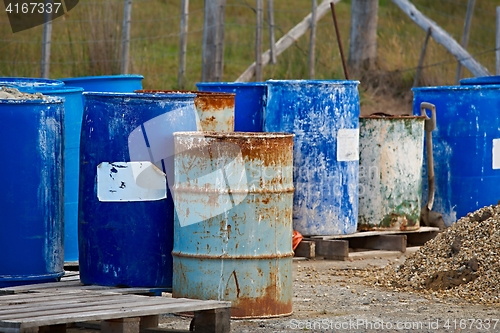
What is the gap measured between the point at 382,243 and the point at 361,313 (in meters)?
2.44

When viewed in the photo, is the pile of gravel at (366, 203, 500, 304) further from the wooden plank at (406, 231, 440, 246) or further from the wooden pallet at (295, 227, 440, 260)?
the wooden plank at (406, 231, 440, 246)

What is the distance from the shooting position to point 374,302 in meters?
5.52

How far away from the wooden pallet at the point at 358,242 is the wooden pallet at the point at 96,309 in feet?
7.90

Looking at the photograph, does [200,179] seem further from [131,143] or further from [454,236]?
[454,236]

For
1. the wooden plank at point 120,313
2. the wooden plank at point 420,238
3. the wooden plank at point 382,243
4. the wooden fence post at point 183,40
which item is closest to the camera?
the wooden plank at point 120,313

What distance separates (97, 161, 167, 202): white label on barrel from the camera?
15.9ft

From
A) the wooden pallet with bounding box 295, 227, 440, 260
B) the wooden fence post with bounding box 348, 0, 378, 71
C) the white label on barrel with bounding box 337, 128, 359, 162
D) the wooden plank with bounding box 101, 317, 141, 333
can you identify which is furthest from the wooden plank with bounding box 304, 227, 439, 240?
the wooden fence post with bounding box 348, 0, 378, 71

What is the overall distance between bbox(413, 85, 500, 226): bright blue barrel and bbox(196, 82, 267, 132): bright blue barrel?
5.18 feet

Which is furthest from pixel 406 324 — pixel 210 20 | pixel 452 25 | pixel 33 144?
pixel 452 25

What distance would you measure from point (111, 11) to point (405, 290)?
7390mm

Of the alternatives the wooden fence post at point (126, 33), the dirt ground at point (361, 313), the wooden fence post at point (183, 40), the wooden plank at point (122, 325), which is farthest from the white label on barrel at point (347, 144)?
the wooden fence post at point (183, 40)

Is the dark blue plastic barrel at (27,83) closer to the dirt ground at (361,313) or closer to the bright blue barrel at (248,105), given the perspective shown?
the bright blue barrel at (248,105)

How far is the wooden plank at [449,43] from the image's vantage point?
12930 millimetres

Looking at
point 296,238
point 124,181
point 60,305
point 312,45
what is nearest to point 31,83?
point 124,181
